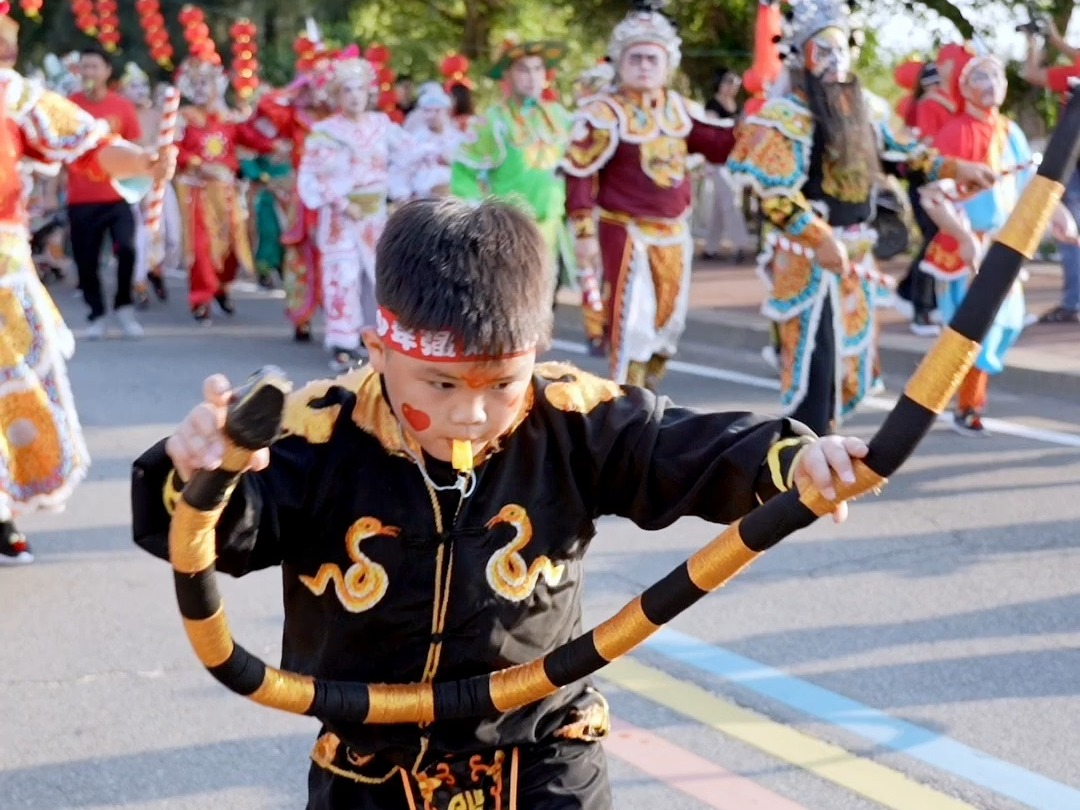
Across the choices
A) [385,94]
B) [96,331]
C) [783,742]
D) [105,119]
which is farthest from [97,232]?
[783,742]

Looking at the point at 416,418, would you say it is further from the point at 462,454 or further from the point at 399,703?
the point at 399,703

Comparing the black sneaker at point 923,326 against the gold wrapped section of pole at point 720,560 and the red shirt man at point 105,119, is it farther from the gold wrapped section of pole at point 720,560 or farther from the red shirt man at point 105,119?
the gold wrapped section of pole at point 720,560

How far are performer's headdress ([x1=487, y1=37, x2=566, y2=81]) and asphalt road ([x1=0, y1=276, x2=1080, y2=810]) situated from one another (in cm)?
441

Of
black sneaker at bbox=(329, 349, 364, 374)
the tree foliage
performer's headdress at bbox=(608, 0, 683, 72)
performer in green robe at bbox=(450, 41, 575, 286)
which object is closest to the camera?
performer's headdress at bbox=(608, 0, 683, 72)

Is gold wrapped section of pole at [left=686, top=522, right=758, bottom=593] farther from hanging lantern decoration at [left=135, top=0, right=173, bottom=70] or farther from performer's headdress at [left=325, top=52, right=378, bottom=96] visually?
performer's headdress at [left=325, top=52, right=378, bottom=96]

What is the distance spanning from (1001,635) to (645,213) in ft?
10.6

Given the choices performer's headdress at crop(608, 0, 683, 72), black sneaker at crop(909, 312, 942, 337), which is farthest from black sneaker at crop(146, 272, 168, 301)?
performer's headdress at crop(608, 0, 683, 72)

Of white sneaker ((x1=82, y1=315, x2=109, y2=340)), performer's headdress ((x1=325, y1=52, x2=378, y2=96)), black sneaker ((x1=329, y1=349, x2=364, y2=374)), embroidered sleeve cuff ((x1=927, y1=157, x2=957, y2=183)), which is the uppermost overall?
embroidered sleeve cuff ((x1=927, y1=157, x2=957, y2=183))

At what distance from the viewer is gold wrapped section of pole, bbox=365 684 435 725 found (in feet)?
8.48

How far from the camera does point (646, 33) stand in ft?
25.0

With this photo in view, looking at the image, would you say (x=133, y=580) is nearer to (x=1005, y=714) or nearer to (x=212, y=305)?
(x=1005, y=714)

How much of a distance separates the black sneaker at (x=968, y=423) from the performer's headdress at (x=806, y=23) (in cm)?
202


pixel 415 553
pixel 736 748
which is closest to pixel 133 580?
pixel 736 748

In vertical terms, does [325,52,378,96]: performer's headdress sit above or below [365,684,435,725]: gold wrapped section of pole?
below
